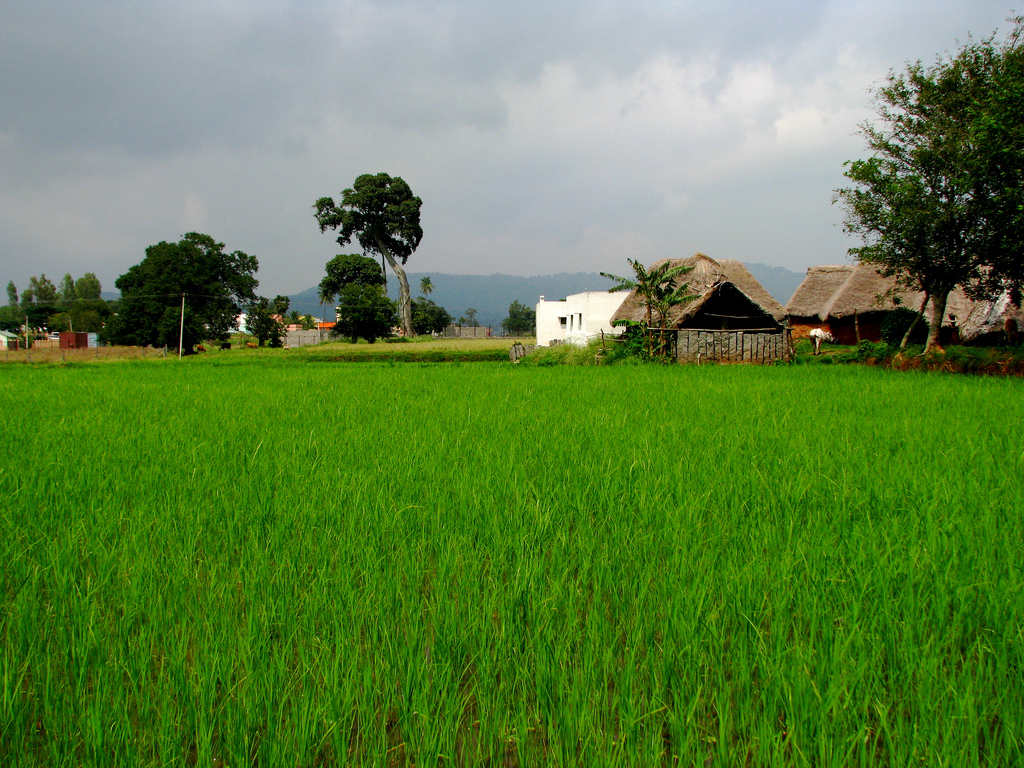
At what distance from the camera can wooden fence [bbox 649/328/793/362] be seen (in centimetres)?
1423

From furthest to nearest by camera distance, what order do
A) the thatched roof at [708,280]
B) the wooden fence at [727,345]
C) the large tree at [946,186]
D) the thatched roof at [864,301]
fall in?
the thatched roof at [708,280] → the thatched roof at [864,301] → the wooden fence at [727,345] → the large tree at [946,186]

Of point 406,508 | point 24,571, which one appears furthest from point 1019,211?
point 24,571

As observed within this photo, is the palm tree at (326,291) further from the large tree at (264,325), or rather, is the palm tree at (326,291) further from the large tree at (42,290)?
the large tree at (42,290)

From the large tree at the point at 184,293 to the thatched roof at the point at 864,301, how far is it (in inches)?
1375

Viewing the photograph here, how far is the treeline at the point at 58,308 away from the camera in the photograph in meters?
Result: 63.1

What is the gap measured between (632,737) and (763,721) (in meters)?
0.27

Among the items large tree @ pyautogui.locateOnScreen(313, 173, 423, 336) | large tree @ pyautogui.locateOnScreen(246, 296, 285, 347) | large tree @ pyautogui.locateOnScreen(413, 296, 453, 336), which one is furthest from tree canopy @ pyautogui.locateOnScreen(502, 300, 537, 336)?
large tree @ pyautogui.locateOnScreen(246, 296, 285, 347)

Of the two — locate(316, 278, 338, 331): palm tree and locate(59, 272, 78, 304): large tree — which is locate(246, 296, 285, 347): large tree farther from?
locate(59, 272, 78, 304): large tree

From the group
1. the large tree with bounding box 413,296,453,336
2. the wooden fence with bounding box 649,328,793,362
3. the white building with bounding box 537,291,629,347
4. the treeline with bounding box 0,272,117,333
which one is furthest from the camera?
the treeline with bounding box 0,272,117,333

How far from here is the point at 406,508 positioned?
2.42 m

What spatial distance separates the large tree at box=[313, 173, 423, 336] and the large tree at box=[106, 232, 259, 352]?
7.99 meters

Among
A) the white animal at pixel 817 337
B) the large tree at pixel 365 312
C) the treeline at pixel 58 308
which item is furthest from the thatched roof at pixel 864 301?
the treeline at pixel 58 308

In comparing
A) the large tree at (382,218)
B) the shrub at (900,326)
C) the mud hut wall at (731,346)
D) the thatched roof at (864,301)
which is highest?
the large tree at (382,218)

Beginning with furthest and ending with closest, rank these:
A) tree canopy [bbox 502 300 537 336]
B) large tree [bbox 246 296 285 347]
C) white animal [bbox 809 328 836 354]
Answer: tree canopy [bbox 502 300 537 336], large tree [bbox 246 296 285 347], white animal [bbox 809 328 836 354]
